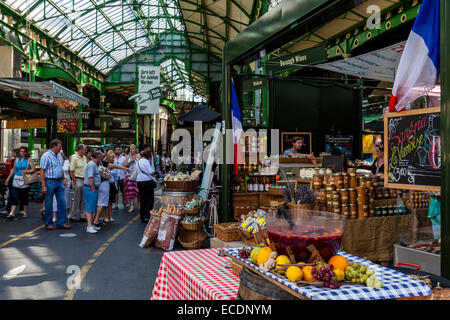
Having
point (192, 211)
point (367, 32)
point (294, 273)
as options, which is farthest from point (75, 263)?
point (367, 32)

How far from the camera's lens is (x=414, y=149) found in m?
2.81

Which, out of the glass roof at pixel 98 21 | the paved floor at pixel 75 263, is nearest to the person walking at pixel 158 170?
the glass roof at pixel 98 21

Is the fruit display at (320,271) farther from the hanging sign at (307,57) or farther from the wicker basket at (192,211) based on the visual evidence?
the wicker basket at (192,211)

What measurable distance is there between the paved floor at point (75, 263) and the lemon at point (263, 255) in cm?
275

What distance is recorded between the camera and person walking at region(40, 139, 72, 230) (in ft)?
26.2

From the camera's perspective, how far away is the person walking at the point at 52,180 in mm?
7992

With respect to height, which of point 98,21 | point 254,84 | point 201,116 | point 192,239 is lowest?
point 192,239

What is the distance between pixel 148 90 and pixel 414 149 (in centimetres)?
1389

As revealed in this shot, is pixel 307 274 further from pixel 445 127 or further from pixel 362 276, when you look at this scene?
pixel 445 127

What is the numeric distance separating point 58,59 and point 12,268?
67.6 feet

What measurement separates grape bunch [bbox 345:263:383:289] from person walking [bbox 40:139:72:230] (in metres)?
7.66

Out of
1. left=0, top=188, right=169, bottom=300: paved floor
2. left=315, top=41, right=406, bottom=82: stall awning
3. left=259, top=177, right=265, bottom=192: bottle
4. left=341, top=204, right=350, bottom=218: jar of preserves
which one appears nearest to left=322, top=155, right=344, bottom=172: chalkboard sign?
left=341, top=204, right=350, bottom=218: jar of preserves

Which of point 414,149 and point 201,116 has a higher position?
point 201,116

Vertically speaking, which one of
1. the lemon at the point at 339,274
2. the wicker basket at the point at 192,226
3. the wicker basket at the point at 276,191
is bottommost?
the wicker basket at the point at 192,226
